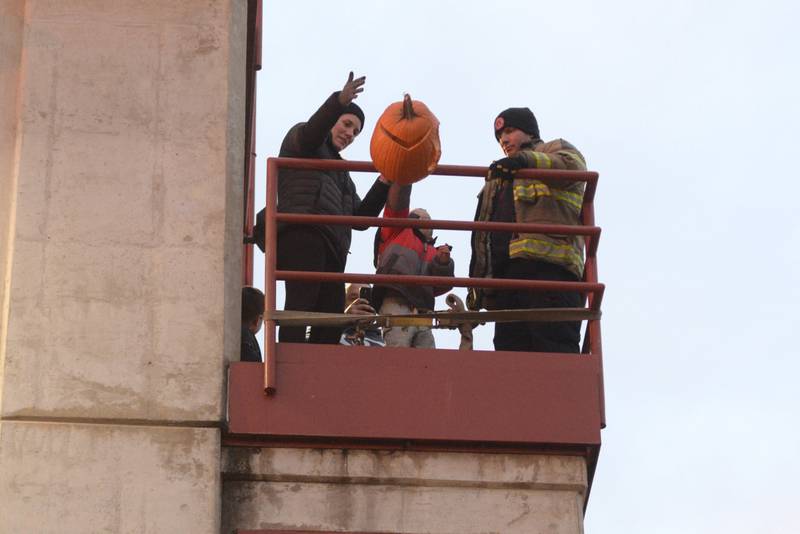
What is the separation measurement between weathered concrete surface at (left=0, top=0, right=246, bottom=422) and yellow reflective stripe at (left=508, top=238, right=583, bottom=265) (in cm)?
178

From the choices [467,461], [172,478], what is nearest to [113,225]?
[172,478]

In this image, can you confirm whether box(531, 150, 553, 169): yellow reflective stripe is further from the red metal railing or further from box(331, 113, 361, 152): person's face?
box(331, 113, 361, 152): person's face

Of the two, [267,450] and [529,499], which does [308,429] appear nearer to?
[267,450]

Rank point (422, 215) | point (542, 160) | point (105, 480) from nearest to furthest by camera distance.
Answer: point (105, 480), point (542, 160), point (422, 215)

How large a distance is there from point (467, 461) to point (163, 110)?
2.79 m

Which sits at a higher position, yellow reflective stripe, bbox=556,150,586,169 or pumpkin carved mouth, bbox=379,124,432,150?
pumpkin carved mouth, bbox=379,124,432,150

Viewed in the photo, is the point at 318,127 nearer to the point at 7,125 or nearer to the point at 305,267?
the point at 305,267

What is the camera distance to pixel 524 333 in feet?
42.9

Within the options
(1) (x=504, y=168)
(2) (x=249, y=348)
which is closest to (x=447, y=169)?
(1) (x=504, y=168)

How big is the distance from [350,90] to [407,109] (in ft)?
2.14

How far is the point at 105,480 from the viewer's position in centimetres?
1156

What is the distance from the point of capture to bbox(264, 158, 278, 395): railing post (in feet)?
39.8

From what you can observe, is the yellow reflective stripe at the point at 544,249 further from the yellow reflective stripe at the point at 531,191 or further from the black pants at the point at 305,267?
the black pants at the point at 305,267

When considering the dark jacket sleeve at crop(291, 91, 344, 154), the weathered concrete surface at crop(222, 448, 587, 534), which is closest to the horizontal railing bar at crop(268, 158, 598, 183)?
the dark jacket sleeve at crop(291, 91, 344, 154)
